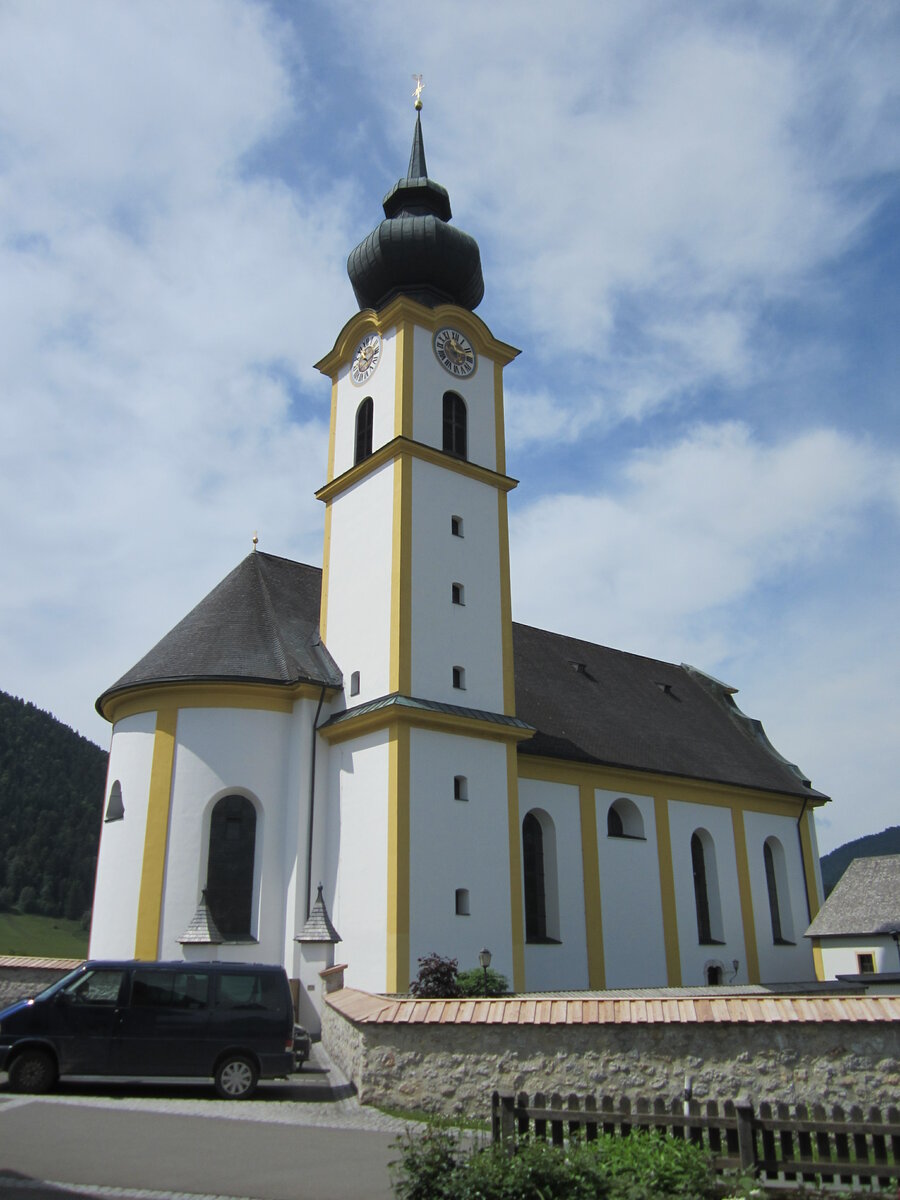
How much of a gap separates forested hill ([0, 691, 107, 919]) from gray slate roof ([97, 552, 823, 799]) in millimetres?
65984

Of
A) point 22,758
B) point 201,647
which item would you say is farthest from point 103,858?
point 22,758

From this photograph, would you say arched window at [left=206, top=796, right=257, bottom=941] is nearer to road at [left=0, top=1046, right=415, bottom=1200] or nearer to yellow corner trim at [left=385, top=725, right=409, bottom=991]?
yellow corner trim at [left=385, top=725, right=409, bottom=991]

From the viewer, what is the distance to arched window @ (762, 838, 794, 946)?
93.8 feet

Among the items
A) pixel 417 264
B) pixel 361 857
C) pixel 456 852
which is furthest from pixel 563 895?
pixel 417 264

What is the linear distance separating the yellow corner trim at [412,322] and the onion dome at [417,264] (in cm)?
75

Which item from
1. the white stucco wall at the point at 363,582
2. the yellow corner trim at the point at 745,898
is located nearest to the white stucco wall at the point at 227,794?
the white stucco wall at the point at 363,582

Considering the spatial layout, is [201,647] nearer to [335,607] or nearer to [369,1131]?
[335,607]

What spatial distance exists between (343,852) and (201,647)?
5.26 m

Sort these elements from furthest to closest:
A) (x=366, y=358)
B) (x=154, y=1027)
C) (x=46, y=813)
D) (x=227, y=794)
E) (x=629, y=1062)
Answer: (x=46, y=813) → (x=366, y=358) → (x=227, y=794) → (x=154, y=1027) → (x=629, y=1062)

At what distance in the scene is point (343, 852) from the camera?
2016 centimetres

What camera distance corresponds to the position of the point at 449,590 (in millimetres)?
→ 22328

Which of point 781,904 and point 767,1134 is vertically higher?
point 781,904

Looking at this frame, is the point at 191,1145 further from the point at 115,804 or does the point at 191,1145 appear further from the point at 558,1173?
the point at 115,804

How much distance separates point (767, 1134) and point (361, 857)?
13.1 meters
